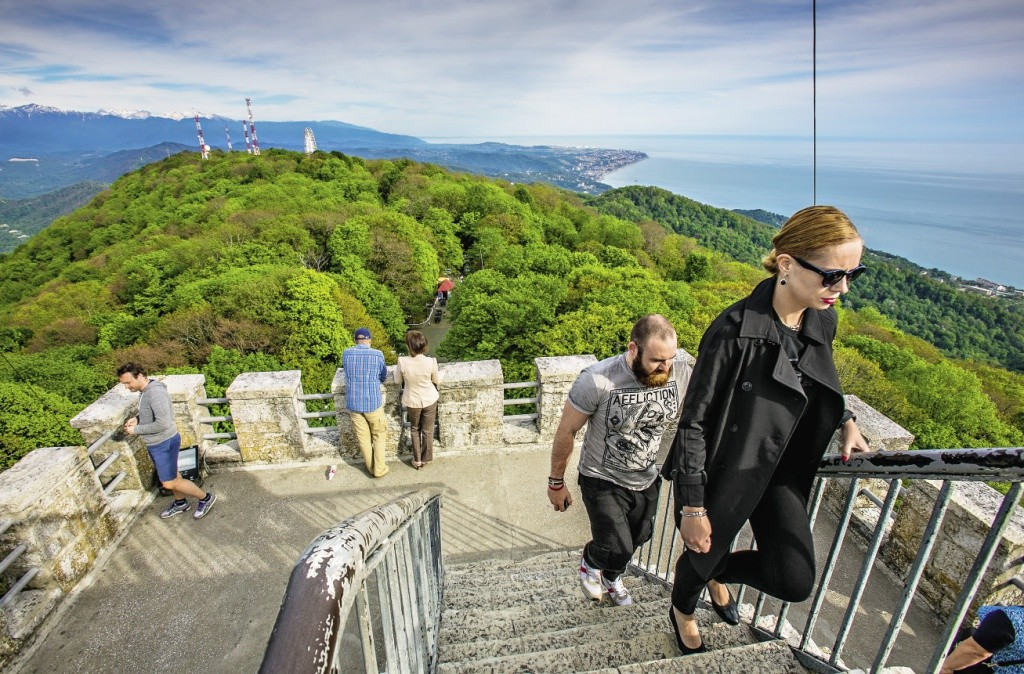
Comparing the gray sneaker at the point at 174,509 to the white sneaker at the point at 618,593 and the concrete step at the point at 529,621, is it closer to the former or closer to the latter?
the concrete step at the point at 529,621

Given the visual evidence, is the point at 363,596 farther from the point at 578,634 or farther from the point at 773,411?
the point at 578,634

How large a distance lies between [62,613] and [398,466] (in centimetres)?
272

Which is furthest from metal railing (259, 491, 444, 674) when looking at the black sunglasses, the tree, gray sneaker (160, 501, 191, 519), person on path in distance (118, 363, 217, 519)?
the tree

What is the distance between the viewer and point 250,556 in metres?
4.02

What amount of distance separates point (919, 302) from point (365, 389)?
87954mm

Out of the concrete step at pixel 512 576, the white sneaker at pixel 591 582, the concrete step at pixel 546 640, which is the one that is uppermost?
the concrete step at pixel 546 640

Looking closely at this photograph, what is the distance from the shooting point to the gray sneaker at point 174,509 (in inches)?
173

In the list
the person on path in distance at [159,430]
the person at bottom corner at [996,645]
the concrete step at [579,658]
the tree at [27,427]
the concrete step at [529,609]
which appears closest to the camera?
the person at bottom corner at [996,645]

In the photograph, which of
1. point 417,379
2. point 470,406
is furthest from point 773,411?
point 470,406

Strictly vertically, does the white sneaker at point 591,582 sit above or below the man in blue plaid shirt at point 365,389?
below

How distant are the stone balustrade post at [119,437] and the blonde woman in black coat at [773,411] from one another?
4841 mm

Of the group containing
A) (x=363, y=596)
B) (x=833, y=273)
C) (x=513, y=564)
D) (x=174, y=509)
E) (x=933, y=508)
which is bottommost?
(x=513, y=564)

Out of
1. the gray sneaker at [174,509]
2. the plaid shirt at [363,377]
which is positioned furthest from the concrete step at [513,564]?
the gray sneaker at [174,509]

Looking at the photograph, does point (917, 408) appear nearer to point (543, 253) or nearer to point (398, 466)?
point (543, 253)
